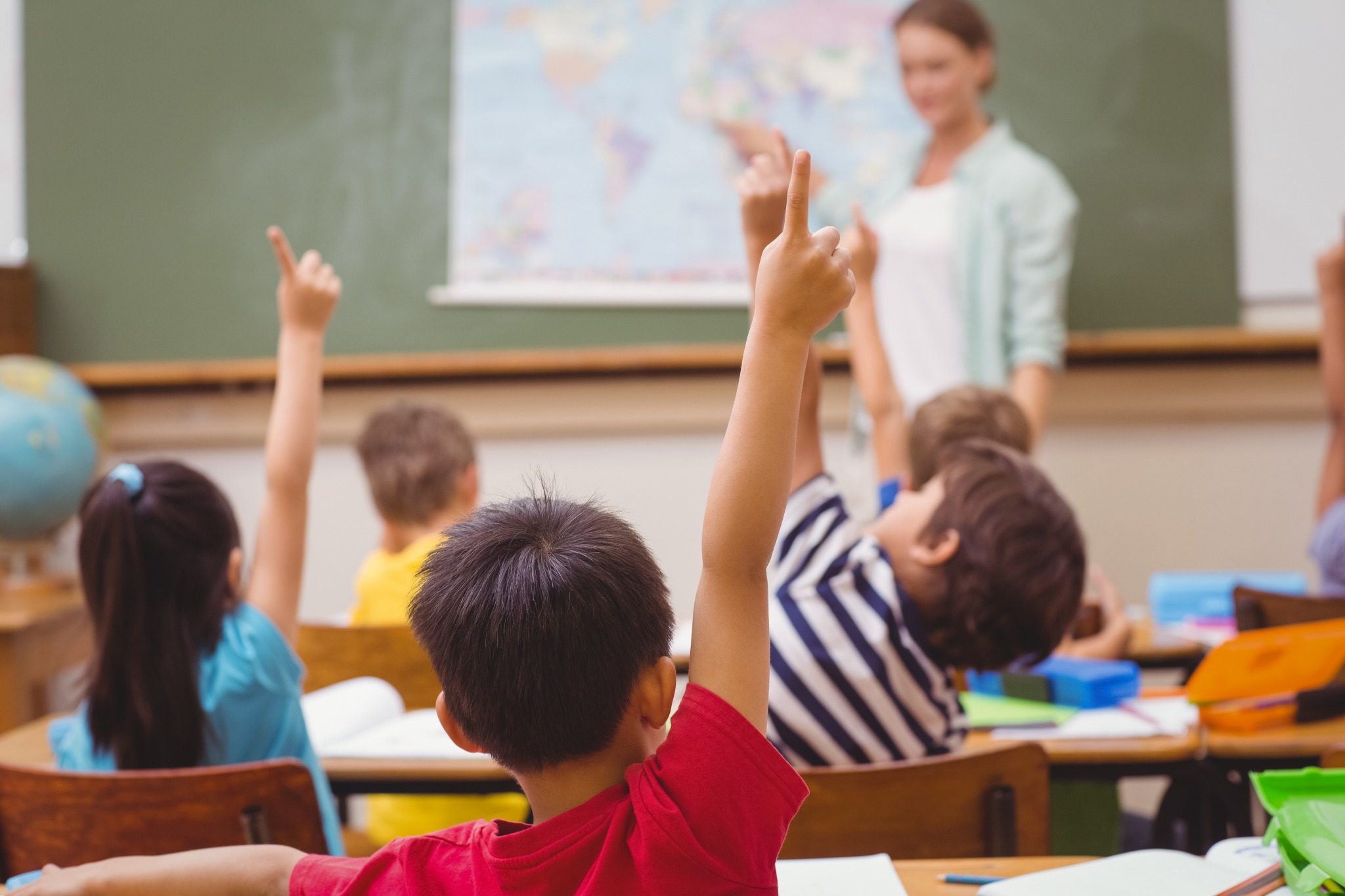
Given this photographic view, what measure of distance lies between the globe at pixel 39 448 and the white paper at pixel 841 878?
2.85 meters

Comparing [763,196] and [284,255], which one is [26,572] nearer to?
[284,255]

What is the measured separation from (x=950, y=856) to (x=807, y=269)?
666 millimetres

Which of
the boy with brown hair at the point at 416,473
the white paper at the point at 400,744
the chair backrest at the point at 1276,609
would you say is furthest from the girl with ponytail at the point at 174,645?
the chair backrest at the point at 1276,609

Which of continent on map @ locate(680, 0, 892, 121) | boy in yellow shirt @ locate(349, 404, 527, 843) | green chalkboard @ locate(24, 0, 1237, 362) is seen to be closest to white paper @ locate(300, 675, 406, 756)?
boy in yellow shirt @ locate(349, 404, 527, 843)

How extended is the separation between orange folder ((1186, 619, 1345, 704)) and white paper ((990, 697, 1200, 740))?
8cm

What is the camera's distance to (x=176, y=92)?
3.69m

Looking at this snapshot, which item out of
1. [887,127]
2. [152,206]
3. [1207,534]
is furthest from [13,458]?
[1207,534]

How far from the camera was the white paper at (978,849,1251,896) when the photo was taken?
0.85 m

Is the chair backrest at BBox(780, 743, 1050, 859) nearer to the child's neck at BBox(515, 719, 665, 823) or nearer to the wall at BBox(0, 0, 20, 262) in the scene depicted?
the child's neck at BBox(515, 719, 665, 823)

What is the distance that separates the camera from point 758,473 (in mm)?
742

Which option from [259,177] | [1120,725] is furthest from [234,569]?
[259,177]

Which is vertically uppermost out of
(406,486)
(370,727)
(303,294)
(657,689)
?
(303,294)

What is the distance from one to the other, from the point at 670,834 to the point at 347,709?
111cm

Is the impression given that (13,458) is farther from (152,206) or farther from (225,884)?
(225,884)
